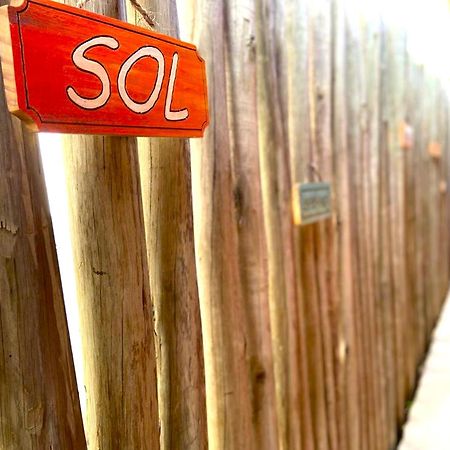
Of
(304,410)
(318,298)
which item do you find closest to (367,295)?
(318,298)

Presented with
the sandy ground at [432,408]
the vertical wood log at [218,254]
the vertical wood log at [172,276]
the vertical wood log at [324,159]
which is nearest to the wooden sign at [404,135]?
the vertical wood log at [324,159]

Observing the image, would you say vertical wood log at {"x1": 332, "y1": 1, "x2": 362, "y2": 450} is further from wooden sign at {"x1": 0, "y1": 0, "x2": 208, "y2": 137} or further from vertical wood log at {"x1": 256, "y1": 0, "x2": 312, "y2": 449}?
wooden sign at {"x1": 0, "y1": 0, "x2": 208, "y2": 137}

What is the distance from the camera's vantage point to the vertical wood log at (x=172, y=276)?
87cm

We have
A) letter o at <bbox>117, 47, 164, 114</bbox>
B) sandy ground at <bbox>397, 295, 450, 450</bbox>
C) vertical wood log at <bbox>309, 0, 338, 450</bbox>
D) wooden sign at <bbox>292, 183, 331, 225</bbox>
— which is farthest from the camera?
sandy ground at <bbox>397, 295, 450, 450</bbox>

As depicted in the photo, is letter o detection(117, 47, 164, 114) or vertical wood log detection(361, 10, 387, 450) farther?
vertical wood log detection(361, 10, 387, 450)

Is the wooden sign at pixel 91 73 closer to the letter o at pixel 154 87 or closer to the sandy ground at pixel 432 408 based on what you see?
the letter o at pixel 154 87

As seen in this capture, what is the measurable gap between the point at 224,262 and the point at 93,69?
1.81ft

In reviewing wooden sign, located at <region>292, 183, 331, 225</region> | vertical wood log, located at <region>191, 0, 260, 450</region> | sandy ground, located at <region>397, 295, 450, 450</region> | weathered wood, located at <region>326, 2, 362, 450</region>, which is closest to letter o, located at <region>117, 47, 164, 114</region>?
vertical wood log, located at <region>191, 0, 260, 450</region>

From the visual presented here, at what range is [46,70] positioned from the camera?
57cm

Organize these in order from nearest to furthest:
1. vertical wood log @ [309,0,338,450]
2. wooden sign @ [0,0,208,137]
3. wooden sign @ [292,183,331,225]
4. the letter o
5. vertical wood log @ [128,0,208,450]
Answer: wooden sign @ [0,0,208,137] < the letter o < vertical wood log @ [128,0,208,450] < wooden sign @ [292,183,331,225] < vertical wood log @ [309,0,338,450]

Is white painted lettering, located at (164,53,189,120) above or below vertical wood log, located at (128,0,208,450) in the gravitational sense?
above

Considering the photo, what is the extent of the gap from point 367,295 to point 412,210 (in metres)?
1.08

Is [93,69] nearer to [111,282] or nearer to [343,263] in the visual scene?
[111,282]

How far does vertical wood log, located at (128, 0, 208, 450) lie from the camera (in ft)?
2.85
